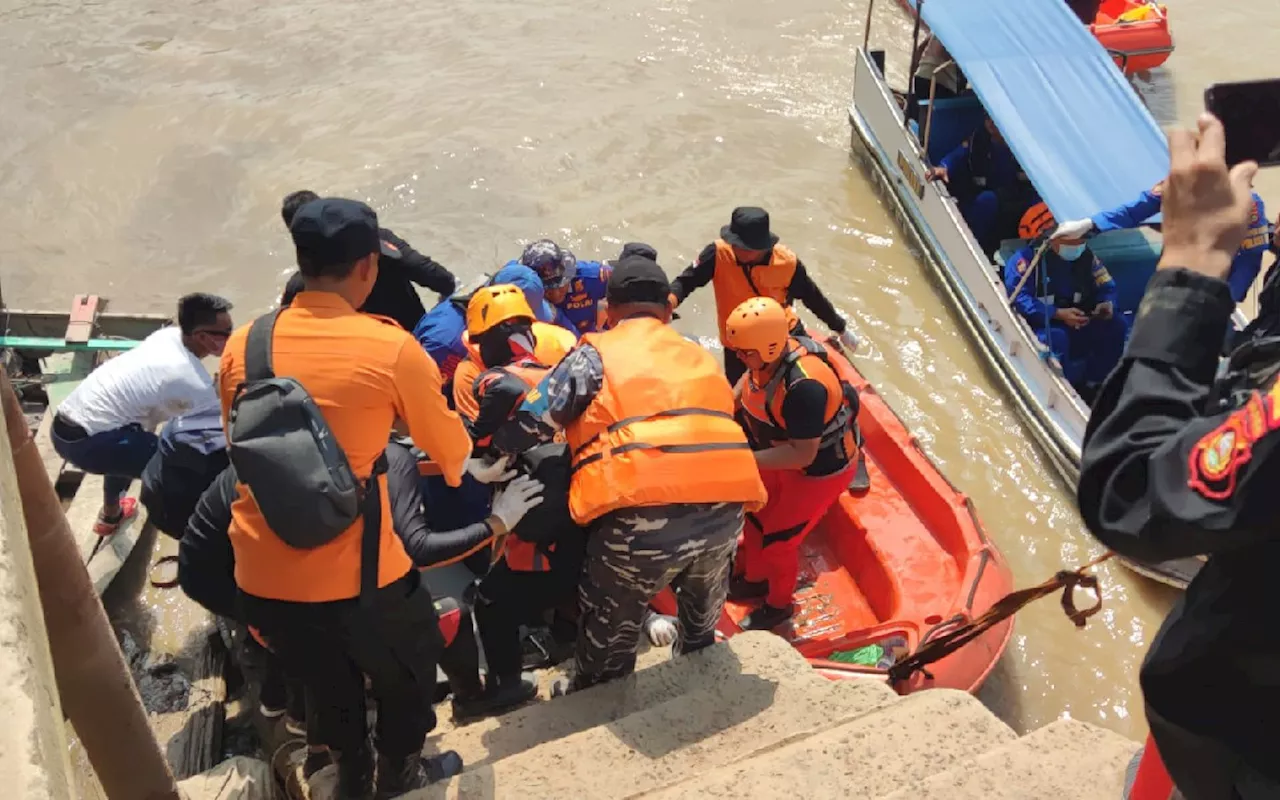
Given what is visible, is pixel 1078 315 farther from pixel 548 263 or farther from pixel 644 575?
pixel 644 575

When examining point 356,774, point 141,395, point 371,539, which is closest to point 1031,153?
point 141,395

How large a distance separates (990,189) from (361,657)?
7062 millimetres

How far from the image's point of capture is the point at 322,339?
287 cm

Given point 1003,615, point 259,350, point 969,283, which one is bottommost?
point 969,283

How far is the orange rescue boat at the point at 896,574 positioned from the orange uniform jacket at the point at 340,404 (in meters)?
2.41

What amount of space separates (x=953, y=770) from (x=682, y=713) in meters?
1.12

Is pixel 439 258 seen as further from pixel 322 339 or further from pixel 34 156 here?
pixel 322 339

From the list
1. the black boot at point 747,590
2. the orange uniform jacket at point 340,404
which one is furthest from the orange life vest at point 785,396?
the orange uniform jacket at point 340,404

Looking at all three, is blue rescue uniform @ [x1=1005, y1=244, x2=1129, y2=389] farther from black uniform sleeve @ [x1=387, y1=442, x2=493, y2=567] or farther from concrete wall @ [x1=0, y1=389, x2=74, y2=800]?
concrete wall @ [x1=0, y1=389, x2=74, y2=800]

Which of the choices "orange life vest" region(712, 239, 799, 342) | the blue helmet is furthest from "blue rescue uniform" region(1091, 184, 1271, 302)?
the blue helmet

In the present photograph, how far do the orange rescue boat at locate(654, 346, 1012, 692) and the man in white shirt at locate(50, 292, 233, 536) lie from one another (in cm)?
247

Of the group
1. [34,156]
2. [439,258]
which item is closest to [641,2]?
[439,258]

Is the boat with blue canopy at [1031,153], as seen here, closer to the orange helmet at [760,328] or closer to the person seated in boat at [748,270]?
the person seated in boat at [748,270]

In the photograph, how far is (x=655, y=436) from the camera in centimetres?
343
